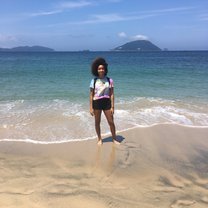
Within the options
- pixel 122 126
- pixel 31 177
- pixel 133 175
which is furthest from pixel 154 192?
pixel 122 126

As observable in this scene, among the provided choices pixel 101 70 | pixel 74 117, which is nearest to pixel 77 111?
pixel 74 117

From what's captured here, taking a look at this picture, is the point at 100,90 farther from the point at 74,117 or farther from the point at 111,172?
the point at 74,117

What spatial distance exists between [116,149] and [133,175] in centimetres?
136

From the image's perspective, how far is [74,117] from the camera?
29.3ft

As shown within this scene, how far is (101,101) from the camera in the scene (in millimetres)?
6680

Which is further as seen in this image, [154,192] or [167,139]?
[167,139]

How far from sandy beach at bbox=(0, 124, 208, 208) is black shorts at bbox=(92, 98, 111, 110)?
30.0 inches

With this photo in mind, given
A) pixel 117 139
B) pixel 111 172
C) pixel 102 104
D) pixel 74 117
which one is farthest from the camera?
pixel 74 117

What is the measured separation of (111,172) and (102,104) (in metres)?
1.82

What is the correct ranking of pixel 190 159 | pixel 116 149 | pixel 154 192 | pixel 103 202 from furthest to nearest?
pixel 116 149 → pixel 190 159 → pixel 154 192 → pixel 103 202

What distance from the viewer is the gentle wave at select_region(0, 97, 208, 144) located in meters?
7.46

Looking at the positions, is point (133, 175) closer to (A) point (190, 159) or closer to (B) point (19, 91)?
(A) point (190, 159)

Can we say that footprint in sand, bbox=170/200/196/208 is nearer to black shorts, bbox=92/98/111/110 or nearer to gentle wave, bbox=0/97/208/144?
black shorts, bbox=92/98/111/110

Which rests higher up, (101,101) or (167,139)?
(101,101)
